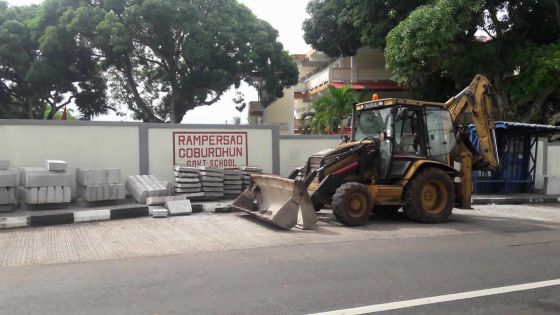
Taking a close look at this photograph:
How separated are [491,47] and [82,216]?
641 inches

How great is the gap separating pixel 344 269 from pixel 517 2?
1701cm

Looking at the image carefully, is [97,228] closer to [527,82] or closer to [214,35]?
[527,82]

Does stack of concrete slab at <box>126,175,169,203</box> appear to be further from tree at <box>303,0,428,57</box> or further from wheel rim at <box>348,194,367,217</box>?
tree at <box>303,0,428,57</box>

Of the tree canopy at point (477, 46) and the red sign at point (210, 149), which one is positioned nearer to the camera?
the red sign at point (210, 149)

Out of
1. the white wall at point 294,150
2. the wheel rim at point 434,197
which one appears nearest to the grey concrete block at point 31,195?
the white wall at point 294,150

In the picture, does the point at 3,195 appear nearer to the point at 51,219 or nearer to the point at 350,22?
the point at 51,219

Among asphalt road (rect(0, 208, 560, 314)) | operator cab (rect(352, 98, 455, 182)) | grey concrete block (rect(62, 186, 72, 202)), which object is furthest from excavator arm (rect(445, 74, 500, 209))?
grey concrete block (rect(62, 186, 72, 202))

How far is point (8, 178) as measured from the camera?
10383 mm

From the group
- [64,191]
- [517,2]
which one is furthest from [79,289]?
[517,2]

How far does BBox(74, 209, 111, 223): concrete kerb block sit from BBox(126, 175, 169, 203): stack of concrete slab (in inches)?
45.1

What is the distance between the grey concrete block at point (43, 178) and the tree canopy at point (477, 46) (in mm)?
12270

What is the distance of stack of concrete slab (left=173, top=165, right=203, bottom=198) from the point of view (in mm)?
12484

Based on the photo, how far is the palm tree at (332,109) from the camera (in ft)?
81.7

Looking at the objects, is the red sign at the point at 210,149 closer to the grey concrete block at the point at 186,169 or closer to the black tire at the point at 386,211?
the grey concrete block at the point at 186,169
